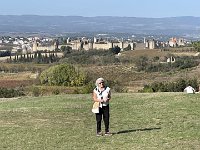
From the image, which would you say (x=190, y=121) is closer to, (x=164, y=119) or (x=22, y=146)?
(x=164, y=119)

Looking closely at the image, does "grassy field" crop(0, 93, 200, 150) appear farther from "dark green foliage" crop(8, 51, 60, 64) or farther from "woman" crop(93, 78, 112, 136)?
"dark green foliage" crop(8, 51, 60, 64)

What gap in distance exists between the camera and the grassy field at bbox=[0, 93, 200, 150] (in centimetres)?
1358

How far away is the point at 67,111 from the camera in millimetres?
20516

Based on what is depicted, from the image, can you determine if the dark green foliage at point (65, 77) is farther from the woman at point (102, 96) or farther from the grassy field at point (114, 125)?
the woman at point (102, 96)

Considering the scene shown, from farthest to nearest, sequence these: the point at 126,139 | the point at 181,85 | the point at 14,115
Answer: the point at 181,85
the point at 14,115
the point at 126,139

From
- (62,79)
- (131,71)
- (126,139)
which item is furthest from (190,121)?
(131,71)

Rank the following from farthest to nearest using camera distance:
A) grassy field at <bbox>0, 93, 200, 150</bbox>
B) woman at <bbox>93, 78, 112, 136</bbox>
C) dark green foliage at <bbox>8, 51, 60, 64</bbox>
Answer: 1. dark green foliage at <bbox>8, 51, 60, 64</bbox>
2. woman at <bbox>93, 78, 112, 136</bbox>
3. grassy field at <bbox>0, 93, 200, 150</bbox>

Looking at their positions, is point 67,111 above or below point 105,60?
above

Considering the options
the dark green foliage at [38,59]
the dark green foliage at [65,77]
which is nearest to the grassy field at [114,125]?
the dark green foliage at [65,77]

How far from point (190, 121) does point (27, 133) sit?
5350mm

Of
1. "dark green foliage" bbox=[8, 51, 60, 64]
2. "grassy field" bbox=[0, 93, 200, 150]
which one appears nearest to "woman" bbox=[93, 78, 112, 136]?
"grassy field" bbox=[0, 93, 200, 150]

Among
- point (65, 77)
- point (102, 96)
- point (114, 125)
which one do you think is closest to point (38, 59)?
point (65, 77)

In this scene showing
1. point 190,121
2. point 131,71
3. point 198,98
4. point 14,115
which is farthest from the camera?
point 131,71

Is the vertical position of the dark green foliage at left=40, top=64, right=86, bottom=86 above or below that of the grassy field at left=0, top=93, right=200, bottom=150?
below
